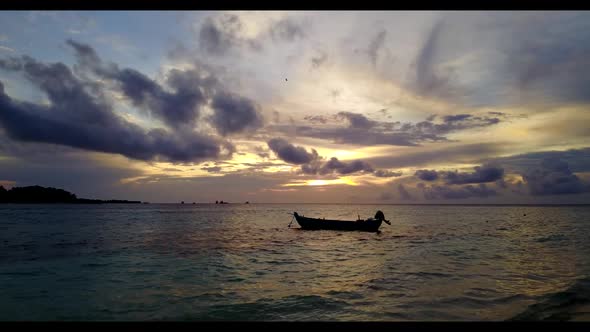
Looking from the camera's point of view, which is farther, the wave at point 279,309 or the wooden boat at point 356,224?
the wooden boat at point 356,224

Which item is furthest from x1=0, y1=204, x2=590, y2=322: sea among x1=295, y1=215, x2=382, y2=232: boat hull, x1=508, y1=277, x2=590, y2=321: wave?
x1=295, y1=215, x2=382, y2=232: boat hull

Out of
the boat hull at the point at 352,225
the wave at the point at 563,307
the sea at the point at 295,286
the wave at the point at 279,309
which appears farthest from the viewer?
the boat hull at the point at 352,225

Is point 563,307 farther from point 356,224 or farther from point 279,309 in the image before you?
point 356,224

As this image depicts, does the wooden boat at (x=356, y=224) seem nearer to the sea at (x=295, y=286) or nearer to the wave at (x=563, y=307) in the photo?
the sea at (x=295, y=286)

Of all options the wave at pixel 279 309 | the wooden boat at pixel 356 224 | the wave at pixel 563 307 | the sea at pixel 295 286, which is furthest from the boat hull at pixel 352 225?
the wave at pixel 279 309

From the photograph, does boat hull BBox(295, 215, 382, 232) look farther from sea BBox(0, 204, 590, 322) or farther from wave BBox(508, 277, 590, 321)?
wave BBox(508, 277, 590, 321)

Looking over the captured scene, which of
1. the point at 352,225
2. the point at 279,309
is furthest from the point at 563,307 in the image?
the point at 352,225

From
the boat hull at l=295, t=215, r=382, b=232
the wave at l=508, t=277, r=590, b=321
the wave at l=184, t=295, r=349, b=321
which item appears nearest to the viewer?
the wave at l=508, t=277, r=590, b=321

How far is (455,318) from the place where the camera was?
Answer: 37.8ft

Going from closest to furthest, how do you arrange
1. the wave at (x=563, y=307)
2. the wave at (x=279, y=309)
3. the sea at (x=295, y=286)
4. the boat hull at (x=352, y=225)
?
the wave at (x=563, y=307)
the wave at (x=279, y=309)
the sea at (x=295, y=286)
the boat hull at (x=352, y=225)

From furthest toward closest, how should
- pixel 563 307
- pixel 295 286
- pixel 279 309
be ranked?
pixel 295 286 → pixel 279 309 → pixel 563 307
